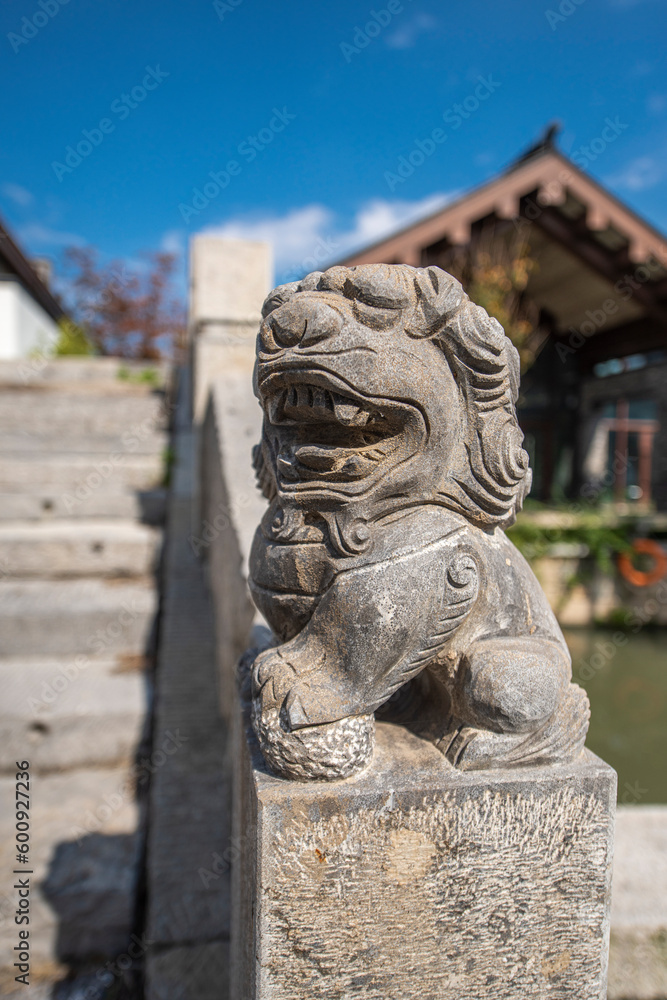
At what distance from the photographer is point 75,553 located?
161 inches

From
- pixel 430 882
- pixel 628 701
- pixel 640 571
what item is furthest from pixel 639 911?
pixel 640 571

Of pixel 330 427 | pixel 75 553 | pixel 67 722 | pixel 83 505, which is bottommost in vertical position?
pixel 67 722

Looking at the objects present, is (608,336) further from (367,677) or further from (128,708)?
(367,677)

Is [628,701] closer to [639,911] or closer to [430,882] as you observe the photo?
[639,911]

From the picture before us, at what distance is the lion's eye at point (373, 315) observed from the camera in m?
1.27

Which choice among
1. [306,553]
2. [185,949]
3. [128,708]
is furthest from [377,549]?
[128,708]

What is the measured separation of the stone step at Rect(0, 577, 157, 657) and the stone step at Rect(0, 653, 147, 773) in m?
0.28

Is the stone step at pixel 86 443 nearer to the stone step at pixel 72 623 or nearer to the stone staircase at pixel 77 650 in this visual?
the stone staircase at pixel 77 650

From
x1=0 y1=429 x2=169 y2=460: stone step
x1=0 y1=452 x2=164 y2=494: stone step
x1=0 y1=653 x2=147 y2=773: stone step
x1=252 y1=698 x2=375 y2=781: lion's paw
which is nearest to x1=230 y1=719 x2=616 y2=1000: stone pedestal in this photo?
x1=252 y1=698 x2=375 y2=781: lion's paw

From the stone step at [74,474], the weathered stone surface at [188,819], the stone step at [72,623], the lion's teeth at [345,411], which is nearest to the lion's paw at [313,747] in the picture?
the lion's teeth at [345,411]

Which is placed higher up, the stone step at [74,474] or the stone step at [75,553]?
the stone step at [74,474]

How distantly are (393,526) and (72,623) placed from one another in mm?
2763

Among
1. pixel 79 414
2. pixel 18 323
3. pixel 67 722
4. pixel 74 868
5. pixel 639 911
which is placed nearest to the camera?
pixel 639 911

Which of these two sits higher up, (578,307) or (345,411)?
(578,307)
